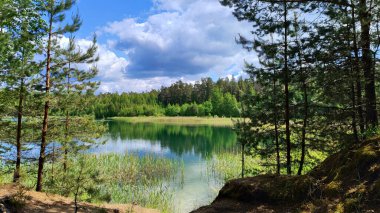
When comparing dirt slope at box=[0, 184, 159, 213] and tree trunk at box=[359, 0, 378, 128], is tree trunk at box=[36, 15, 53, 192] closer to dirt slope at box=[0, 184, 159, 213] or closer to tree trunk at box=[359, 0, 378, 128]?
dirt slope at box=[0, 184, 159, 213]

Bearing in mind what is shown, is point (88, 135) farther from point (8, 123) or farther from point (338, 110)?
point (338, 110)

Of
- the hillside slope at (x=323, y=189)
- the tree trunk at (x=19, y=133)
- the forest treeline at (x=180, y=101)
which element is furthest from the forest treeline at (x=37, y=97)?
the forest treeline at (x=180, y=101)

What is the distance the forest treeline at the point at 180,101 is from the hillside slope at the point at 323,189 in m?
94.5

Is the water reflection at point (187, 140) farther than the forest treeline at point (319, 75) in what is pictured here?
Yes

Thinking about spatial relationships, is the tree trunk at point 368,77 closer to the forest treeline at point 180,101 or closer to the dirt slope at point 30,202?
the dirt slope at point 30,202

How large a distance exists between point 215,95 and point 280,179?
315 ft

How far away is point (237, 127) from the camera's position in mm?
17469

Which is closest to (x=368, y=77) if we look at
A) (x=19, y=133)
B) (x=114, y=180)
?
(x=19, y=133)

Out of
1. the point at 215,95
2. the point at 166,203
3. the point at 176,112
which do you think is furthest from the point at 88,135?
the point at 176,112

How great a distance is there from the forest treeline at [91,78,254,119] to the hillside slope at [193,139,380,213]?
3722 inches

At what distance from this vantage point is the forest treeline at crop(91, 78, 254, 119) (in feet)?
357

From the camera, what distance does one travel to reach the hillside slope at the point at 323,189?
5141 mm

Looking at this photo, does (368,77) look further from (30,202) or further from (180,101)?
(180,101)

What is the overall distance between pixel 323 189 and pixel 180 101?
133 metres
